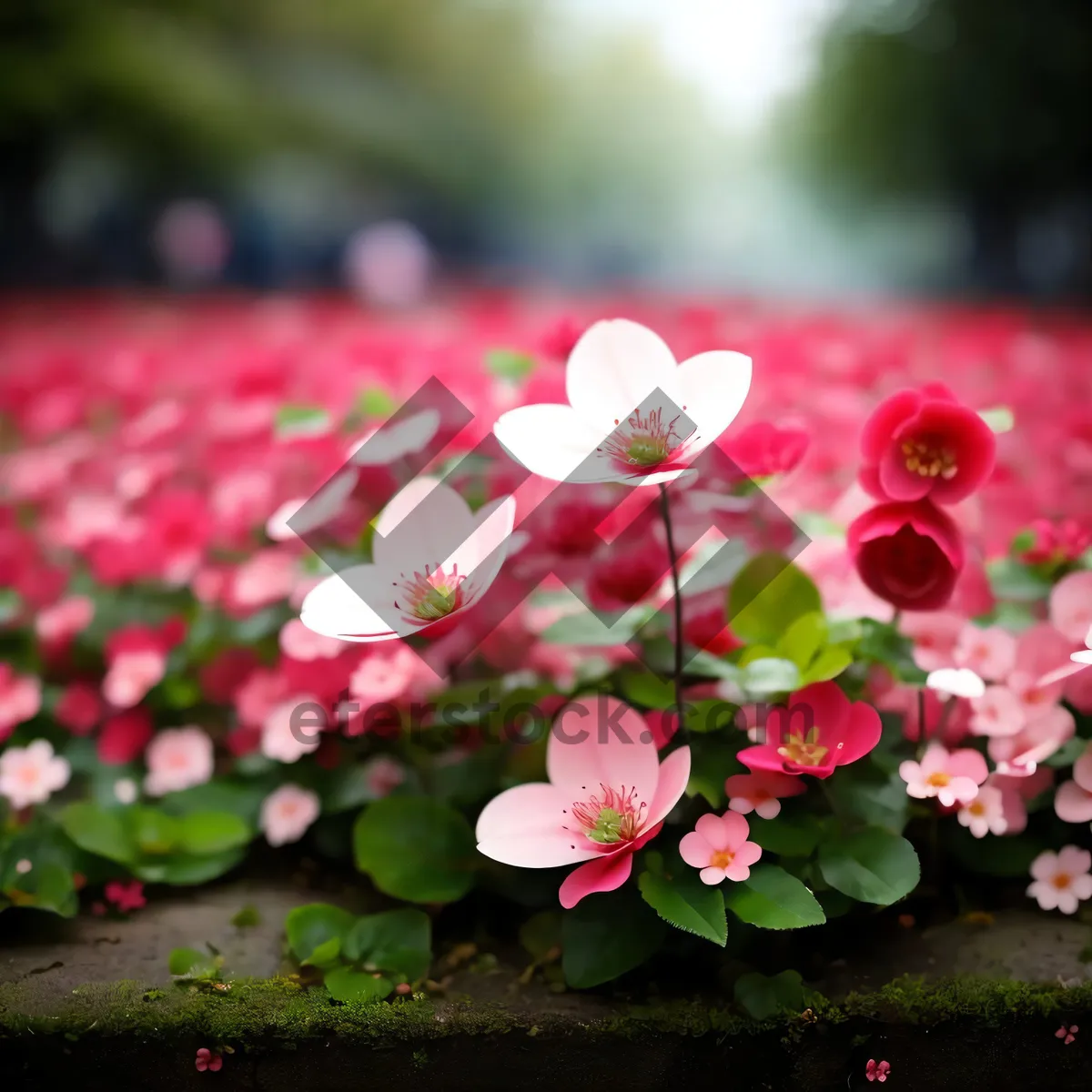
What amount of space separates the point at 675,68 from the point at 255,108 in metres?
1.56

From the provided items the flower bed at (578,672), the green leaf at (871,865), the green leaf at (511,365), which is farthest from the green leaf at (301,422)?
the green leaf at (871,865)

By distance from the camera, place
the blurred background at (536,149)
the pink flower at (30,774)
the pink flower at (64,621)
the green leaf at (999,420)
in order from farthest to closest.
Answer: the blurred background at (536,149)
the pink flower at (64,621)
the pink flower at (30,774)
the green leaf at (999,420)

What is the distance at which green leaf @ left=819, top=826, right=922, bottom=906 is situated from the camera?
1.41ft

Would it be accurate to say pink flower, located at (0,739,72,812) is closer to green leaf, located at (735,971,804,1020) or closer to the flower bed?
the flower bed

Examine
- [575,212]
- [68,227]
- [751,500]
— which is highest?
[575,212]

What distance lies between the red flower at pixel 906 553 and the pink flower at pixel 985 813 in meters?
0.11

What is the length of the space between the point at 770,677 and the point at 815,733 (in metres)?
0.04

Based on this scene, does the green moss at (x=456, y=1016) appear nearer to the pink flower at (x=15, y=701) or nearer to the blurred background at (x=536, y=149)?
the pink flower at (x=15, y=701)

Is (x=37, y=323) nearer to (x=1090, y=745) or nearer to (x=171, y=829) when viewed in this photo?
(x=171, y=829)

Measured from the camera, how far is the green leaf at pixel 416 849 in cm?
51

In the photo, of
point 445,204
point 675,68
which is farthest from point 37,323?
point 675,68

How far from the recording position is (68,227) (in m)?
3.24

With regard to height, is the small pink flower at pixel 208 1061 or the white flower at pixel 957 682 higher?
the white flower at pixel 957 682

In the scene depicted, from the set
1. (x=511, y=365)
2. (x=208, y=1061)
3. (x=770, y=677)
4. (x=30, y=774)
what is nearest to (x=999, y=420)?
(x=770, y=677)
